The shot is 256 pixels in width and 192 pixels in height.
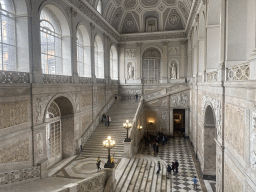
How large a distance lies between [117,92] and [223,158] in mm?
17006

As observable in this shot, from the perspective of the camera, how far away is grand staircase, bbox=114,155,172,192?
9680 mm

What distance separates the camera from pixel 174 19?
897 inches

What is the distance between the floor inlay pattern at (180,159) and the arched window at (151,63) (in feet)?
29.8

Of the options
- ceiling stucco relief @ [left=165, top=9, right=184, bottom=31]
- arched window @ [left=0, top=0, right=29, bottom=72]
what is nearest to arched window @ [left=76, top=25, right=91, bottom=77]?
arched window @ [left=0, top=0, right=29, bottom=72]

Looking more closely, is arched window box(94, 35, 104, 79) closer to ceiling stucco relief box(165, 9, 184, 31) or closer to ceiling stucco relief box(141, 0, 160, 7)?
ceiling stucco relief box(141, 0, 160, 7)

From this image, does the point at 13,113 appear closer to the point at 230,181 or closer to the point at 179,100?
the point at 230,181

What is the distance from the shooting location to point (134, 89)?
2355 cm

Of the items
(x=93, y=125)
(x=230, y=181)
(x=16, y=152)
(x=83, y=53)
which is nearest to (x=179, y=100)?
(x=93, y=125)

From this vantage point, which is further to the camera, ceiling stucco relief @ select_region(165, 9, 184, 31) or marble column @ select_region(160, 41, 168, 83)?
marble column @ select_region(160, 41, 168, 83)

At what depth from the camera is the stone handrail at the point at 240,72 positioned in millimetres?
5196

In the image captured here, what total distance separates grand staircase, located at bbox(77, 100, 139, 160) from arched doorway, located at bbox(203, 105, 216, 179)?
5.50 m

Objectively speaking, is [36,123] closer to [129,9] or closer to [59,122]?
[59,122]

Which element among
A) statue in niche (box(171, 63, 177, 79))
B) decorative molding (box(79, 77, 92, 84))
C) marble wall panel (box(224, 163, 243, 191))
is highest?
statue in niche (box(171, 63, 177, 79))

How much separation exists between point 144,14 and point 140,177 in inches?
770
